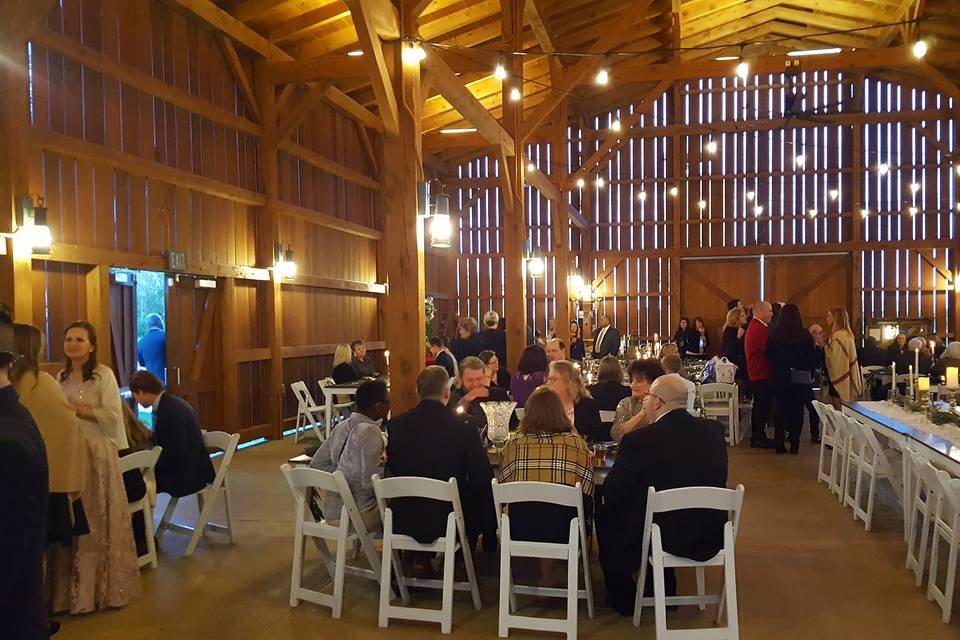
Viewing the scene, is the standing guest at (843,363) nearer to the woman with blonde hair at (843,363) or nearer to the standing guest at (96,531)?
→ the woman with blonde hair at (843,363)

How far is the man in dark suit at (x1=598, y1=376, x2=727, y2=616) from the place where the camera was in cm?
365

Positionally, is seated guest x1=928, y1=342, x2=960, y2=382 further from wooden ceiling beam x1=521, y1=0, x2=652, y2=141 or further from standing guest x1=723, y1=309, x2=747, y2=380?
wooden ceiling beam x1=521, y1=0, x2=652, y2=141

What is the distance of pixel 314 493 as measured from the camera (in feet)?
16.1

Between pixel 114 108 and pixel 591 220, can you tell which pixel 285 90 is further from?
pixel 591 220

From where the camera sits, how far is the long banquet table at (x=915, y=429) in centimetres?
455

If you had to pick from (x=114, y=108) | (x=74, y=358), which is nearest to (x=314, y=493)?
(x=74, y=358)

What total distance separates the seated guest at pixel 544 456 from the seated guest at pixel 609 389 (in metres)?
2.02

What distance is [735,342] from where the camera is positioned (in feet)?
33.8

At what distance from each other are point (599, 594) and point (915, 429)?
8.81 ft

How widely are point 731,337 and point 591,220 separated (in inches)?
327

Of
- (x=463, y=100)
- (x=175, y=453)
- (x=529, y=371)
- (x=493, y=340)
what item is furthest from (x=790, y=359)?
(x=175, y=453)

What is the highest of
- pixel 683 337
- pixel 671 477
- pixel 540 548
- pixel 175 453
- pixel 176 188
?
pixel 176 188

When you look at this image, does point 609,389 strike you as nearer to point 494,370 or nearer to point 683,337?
point 494,370

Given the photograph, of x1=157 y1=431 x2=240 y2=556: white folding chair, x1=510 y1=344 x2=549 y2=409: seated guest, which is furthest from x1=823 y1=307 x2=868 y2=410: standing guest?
x1=157 y1=431 x2=240 y2=556: white folding chair
